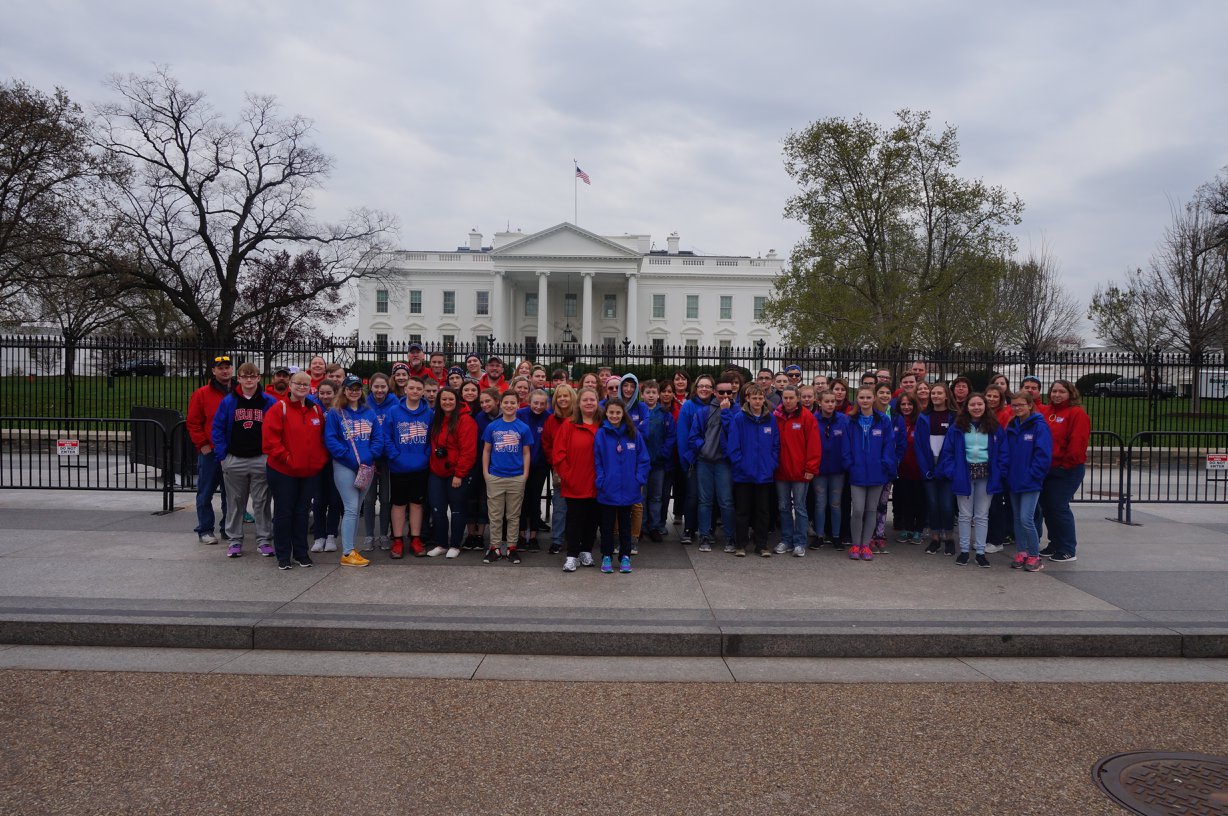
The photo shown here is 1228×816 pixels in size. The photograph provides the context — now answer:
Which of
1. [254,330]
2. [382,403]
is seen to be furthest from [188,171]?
[382,403]

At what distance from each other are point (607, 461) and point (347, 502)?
8.16ft

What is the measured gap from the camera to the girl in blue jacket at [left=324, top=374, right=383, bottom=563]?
23.5ft

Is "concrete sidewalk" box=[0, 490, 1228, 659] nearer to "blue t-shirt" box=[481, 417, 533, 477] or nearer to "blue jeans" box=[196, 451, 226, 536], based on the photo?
"blue jeans" box=[196, 451, 226, 536]

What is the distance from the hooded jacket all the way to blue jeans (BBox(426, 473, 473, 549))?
11.8 feet

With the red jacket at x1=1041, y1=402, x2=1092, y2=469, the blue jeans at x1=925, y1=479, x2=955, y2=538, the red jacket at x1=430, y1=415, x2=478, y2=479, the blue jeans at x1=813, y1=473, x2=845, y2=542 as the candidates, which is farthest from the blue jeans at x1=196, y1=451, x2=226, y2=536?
the red jacket at x1=1041, y1=402, x2=1092, y2=469

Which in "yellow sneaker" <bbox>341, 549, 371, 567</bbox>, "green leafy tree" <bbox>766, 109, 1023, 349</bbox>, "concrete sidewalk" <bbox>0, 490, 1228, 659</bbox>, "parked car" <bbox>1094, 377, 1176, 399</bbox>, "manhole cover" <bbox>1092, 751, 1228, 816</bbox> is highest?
"green leafy tree" <bbox>766, 109, 1023, 349</bbox>

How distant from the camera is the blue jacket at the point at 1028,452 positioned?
736 cm

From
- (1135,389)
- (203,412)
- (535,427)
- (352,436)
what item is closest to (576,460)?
(535,427)

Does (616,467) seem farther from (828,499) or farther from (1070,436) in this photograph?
(1070,436)

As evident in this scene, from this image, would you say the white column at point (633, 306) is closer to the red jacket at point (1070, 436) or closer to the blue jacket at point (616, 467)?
the red jacket at point (1070, 436)

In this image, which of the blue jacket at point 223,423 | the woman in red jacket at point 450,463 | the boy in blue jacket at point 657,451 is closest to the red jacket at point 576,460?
the woman in red jacket at point 450,463

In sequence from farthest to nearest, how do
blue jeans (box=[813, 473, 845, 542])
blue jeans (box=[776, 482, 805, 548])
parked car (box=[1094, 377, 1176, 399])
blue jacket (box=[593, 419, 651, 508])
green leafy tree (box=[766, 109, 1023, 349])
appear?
1. green leafy tree (box=[766, 109, 1023, 349])
2. parked car (box=[1094, 377, 1176, 399])
3. blue jeans (box=[813, 473, 845, 542])
4. blue jeans (box=[776, 482, 805, 548])
5. blue jacket (box=[593, 419, 651, 508])

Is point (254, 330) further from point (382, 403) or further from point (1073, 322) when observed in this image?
point (1073, 322)

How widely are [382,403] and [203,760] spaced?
13.9ft
